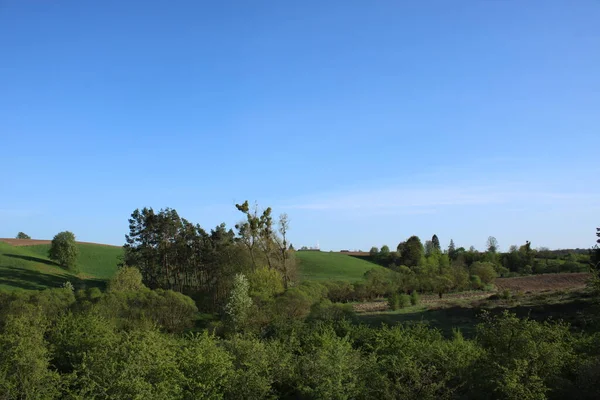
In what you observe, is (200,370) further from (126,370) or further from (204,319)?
(204,319)

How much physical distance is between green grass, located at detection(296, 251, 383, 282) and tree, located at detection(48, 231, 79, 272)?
153 ft

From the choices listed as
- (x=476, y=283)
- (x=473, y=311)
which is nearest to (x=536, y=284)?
(x=476, y=283)

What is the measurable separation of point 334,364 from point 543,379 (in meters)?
7.00

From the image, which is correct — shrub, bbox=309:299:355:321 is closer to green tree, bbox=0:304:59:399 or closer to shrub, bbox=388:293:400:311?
shrub, bbox=388:293:400:311

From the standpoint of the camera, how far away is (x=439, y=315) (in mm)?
50438

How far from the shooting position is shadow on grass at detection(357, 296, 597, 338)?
139 ft

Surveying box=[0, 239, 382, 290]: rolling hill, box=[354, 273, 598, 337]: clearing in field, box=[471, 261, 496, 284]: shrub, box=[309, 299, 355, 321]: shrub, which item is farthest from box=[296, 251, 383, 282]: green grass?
box=[309, 299, 355, 321]: shrub

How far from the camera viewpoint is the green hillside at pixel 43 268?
247 ft

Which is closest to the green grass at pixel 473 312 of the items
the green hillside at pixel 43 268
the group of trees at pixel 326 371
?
the group of trees at pixel 326 371

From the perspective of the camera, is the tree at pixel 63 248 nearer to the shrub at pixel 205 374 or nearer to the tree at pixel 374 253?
the shrub at pixel 205 374

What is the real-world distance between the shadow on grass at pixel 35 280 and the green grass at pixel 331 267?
44738 millimetres

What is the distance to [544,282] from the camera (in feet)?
268

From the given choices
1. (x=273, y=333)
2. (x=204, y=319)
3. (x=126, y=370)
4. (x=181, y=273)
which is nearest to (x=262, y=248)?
(x=204, y=319)

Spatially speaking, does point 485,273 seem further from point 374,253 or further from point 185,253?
point 374,253
